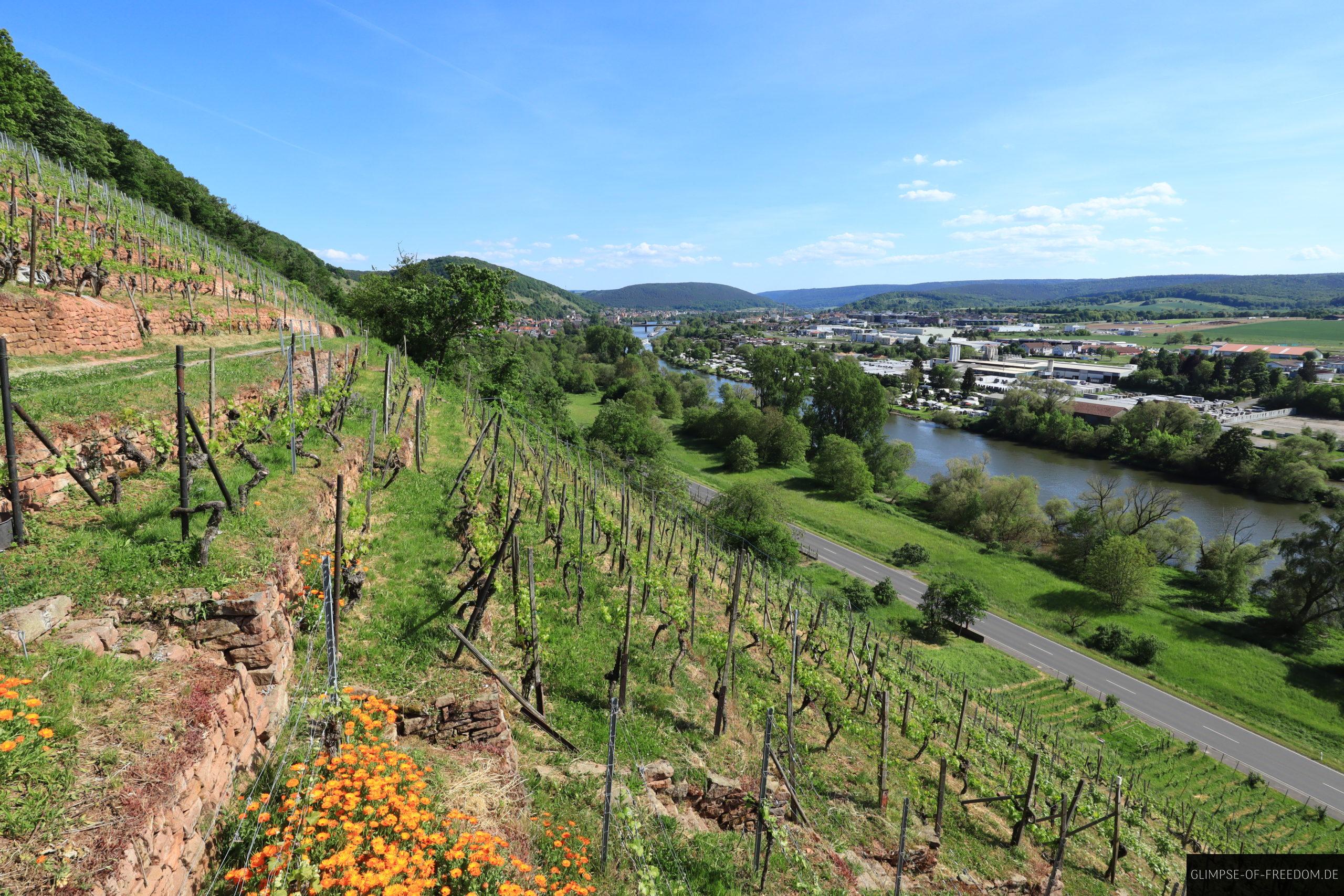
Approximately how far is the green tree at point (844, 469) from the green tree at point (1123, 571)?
17803 mm

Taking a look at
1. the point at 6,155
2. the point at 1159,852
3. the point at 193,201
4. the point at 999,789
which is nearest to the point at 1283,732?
the point at 1159,852

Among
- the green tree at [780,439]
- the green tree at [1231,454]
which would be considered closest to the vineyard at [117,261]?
the green tree at [780,439]

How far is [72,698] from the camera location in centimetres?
503

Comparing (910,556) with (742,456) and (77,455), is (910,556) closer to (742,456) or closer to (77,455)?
(742,456)

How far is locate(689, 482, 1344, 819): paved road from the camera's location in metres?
21.4

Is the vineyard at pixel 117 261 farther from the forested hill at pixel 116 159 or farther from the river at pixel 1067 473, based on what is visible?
the river at pixel 1067 473

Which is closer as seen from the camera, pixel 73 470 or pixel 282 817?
pixel 282 817

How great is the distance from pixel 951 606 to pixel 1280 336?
23199 centimetres

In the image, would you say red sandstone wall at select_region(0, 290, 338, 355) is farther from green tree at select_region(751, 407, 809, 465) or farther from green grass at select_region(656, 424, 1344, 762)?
green tree at select_region(751, 407, 809, 465)

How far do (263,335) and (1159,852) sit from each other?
3214cm

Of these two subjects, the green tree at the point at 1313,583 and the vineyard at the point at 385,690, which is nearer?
the vineyard at the point at 385,690

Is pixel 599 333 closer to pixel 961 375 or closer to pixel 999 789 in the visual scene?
pixel 961 375

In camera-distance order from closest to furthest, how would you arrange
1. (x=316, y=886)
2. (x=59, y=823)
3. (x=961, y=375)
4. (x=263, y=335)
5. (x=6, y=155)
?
1. (x=59, y=823)
2. (x=316, y=886)
3. (x=263, y=335)
4. (x=6, y=155)
5. (x=961, y=375)

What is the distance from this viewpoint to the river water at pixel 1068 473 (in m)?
49.2
